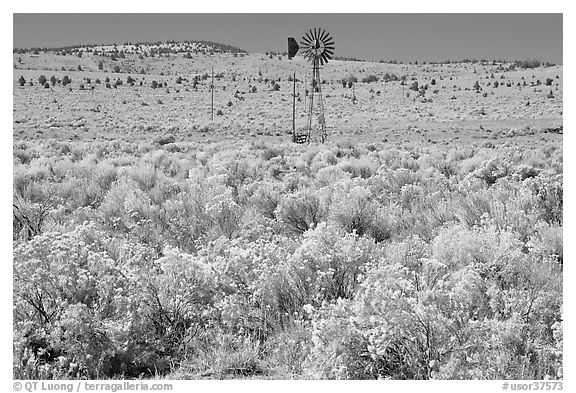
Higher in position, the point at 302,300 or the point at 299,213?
the point at 299,213

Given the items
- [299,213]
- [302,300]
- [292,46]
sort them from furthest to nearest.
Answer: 1. [292,46]
2. [299,213]
3. [302,300]

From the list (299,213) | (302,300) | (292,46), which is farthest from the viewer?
(292,46)

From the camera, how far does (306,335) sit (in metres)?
4.32

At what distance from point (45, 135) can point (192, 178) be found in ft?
60.0

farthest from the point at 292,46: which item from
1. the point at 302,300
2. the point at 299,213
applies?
the point at 302,300

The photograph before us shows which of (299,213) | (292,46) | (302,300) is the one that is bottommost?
(302,300)

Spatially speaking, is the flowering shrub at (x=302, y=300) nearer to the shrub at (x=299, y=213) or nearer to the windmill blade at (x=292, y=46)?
the shrub at (x=299, y=213)

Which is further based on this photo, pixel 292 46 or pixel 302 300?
pixel 292 46

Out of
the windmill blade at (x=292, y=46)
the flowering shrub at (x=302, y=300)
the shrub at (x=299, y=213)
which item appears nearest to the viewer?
the flowering shrub at (x=302, y=300)

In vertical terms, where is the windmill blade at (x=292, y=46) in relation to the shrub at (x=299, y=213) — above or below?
above

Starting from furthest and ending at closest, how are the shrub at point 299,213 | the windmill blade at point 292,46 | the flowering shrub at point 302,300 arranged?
the windmill blade at point 292,46 → the shrub at point 299,213 → the flowering shrub at point 302,300

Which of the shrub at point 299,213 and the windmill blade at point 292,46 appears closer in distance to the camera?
the shrub at point 299,213

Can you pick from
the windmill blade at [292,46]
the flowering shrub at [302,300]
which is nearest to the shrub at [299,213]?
the flowering shrub at [302,300]

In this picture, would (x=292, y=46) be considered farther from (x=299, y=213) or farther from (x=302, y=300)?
(x=302, y=300)
